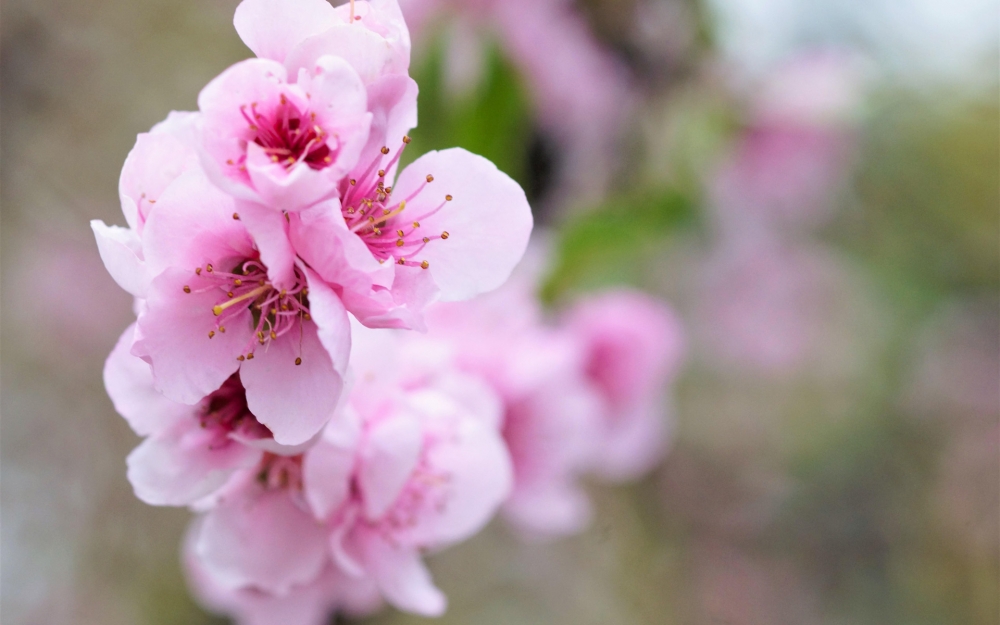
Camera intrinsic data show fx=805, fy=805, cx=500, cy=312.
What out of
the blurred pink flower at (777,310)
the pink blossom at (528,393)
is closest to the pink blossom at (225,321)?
the pink blossom at (528,393)

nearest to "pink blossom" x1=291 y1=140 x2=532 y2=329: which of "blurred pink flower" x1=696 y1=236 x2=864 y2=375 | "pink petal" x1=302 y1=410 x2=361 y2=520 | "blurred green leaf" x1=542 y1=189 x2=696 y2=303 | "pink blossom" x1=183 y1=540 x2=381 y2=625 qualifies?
"pink petal" x1=302 y1=410 x2=361 y2=520

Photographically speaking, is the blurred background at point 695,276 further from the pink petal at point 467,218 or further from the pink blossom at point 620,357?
the pink petal at point 467,218

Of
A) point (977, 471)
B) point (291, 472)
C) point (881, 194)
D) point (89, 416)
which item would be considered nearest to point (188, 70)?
point (89, 416)

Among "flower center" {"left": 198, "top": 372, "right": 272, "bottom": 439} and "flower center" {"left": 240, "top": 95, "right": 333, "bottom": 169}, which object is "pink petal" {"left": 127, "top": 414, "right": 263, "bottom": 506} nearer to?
"flower center" {"left": 198, "top": 372, "right": 272, "bottom": 439}

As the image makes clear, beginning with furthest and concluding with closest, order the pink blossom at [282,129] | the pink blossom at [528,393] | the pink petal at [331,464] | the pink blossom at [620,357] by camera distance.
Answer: the pink blossom at [620,357], the pink blossom at [528,393], the pink petal at [331,464], the pink blossom at [282,129]

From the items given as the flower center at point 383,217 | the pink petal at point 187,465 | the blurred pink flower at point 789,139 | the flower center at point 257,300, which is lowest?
the pink petal at point 187,465

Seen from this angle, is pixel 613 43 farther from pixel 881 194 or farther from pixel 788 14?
pixel 881 194

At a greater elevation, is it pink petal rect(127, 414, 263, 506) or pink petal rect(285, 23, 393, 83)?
pink petal rect(285, 23, 393, 83)
